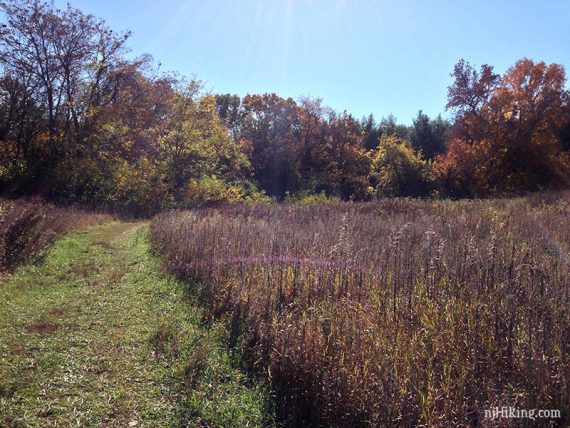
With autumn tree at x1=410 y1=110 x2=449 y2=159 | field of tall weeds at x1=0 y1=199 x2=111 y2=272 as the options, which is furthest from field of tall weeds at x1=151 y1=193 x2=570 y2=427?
autumn tree at x1=410 y1=110 x2=449 y2=159

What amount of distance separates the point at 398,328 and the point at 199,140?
29.6 meters

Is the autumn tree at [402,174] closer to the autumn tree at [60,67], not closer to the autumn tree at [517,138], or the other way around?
the autumn tree at [517,138]

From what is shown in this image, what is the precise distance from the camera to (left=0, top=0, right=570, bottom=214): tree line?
84.8 feet

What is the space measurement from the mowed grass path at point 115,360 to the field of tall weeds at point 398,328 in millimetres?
413

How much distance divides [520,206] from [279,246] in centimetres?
1086

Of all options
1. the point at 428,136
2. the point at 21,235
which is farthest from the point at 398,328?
the point at 428,136

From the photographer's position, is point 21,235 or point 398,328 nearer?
point 398,328

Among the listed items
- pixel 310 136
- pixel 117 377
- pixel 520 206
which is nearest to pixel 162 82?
pixel 310 136

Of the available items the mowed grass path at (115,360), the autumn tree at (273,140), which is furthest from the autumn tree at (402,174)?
the mowed grass path at (115,360)

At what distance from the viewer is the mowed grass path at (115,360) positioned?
11.7 feet

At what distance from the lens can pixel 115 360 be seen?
454 cm

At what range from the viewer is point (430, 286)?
4.81 m

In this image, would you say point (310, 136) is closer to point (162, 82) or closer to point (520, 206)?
point (162, 82)

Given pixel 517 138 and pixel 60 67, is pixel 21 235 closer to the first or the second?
pixel 60 67
